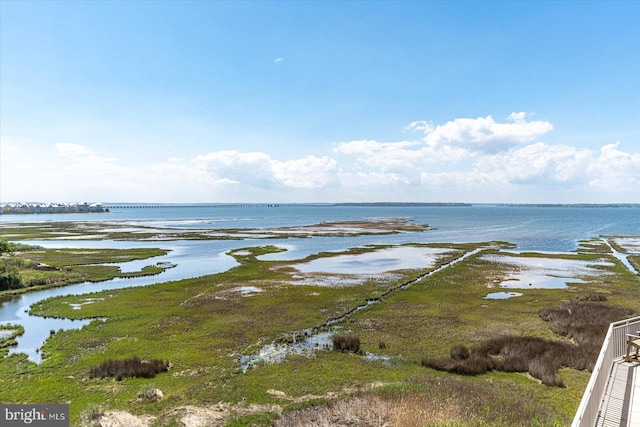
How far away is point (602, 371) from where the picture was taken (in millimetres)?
12164

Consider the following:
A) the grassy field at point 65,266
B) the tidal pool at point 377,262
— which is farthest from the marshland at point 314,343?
the tidal pool at point 377,262

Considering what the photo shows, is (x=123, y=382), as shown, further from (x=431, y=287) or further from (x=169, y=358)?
(x=431, y=287)

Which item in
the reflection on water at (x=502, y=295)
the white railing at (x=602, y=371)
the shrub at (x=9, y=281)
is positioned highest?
the white railing at (x=602, y=371)

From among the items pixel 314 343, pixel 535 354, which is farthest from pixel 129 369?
pixel 535 354

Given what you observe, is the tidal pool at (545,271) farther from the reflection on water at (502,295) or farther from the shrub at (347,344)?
the shrub at (347,344)

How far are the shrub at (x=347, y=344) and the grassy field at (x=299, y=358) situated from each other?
0.71 metres

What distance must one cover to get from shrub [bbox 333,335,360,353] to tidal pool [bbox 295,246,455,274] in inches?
1133

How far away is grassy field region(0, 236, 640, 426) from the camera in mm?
15844

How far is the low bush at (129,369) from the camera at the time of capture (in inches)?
779

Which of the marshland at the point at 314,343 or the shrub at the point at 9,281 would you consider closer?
the marshland at the point at 314,343

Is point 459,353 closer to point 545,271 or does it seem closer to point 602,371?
point 602,371

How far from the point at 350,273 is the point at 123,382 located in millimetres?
36668

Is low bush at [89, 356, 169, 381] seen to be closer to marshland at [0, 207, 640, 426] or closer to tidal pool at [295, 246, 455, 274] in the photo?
marshland at [0, 207, 640, 426]

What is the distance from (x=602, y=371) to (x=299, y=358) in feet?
50.6
